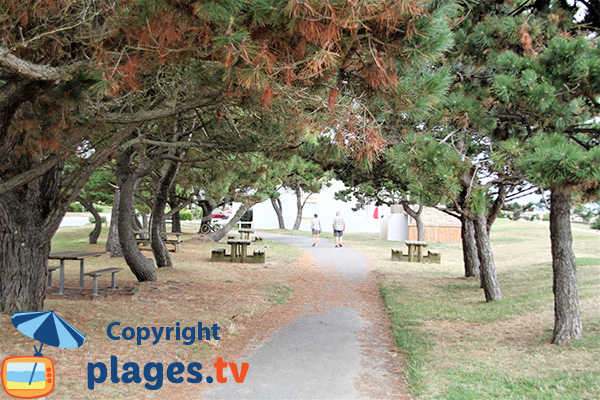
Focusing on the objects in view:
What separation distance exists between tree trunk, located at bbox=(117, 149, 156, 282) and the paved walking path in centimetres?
360

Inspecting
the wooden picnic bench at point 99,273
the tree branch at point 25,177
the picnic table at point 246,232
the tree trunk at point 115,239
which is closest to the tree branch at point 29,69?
the tree branch at point 25,177

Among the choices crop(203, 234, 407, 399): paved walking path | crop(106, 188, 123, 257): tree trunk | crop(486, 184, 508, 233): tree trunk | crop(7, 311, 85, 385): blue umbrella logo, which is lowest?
crop(203, 234, 407, 399): paved walking path

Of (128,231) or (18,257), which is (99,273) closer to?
(128,231)

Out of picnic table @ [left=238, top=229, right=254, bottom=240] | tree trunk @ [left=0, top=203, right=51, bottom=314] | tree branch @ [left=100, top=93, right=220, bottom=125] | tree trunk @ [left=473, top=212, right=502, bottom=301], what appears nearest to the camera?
tree branch @ [left=100, top=93, right=220, bottom=125]

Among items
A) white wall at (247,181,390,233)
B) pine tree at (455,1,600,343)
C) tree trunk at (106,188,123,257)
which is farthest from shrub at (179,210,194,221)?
pine tree at (455,1,600,343)

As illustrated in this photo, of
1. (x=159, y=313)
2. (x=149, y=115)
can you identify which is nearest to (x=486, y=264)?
(x=159, y=313)

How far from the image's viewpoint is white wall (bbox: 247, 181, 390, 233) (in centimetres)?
4184

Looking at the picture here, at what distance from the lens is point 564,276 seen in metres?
5.80

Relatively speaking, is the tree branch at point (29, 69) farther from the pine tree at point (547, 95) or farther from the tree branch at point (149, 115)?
the pine tree at point (547, 95)

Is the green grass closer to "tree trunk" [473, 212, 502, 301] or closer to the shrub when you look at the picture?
"tree trunk" [473, 212, 502, 301]

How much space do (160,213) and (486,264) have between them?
7.92m

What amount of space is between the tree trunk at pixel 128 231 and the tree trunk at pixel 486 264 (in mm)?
6717

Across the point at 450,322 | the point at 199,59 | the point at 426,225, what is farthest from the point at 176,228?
the point at 199,59

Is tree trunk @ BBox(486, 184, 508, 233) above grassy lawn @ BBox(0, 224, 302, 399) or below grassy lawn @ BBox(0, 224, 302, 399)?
above
